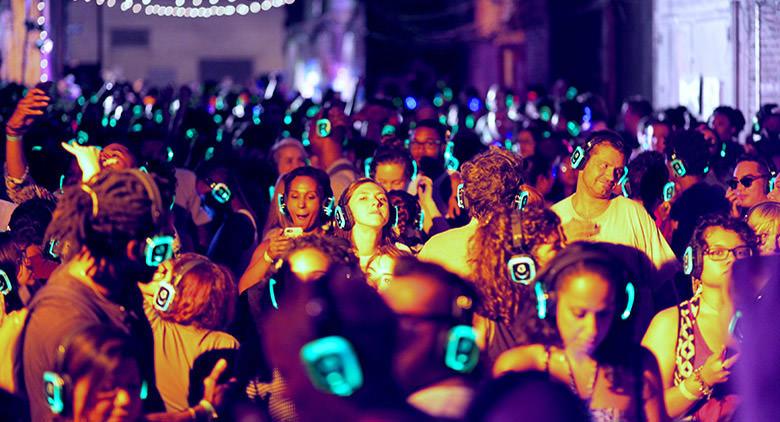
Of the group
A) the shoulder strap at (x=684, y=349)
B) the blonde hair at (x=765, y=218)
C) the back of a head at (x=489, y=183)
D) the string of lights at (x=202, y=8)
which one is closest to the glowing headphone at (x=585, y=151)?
the back of a head at (x=489, y=183)

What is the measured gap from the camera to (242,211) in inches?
336

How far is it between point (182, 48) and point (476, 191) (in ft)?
221

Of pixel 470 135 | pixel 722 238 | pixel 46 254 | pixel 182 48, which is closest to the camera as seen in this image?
pixel 722 238

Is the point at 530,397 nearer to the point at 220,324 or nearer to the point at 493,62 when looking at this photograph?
the point at 220,324

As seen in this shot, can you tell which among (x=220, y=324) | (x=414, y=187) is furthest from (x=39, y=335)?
(x=414, y=187)

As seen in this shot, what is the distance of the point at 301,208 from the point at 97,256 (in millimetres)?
2577

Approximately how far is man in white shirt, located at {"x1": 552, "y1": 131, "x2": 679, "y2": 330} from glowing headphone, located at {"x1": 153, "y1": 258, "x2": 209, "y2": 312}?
2.23 metres

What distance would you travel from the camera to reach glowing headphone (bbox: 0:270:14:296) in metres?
5.43

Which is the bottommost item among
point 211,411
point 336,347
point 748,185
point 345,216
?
point 211,411

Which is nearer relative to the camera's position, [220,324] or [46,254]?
[220,324]

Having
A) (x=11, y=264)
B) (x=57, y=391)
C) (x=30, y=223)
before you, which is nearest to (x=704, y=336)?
(x=57, y=391)

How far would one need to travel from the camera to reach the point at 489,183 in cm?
642

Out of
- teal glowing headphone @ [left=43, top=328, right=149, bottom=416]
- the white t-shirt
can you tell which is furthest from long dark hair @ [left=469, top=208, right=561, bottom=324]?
teal glowing headphone @ [left=43, top=328, right=149, bottom=416]

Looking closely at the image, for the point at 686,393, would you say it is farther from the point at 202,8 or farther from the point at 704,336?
the point at 202,8
